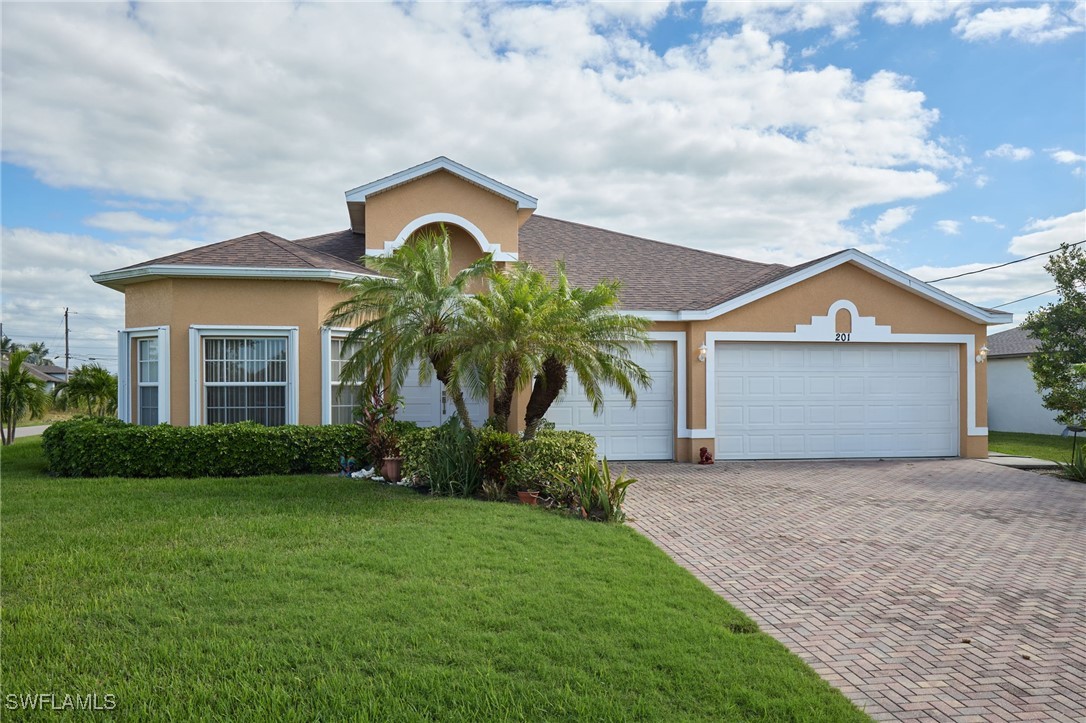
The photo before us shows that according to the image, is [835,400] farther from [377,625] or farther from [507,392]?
[377,625]

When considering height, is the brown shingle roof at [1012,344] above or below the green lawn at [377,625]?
above

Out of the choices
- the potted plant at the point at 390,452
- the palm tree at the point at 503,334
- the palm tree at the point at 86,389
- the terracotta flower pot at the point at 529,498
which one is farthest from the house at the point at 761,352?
the palm tree at the point at 86,389

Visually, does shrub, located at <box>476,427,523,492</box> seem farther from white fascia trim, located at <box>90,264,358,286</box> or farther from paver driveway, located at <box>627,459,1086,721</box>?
white fascia trim, located at <box>90,264,358,286</box>

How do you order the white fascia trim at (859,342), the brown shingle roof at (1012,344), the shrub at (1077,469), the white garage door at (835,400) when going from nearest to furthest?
the shrub at (1077,469), the white fascia trim at (859,342), the white garage door at (835,400), the brown shingle roof at (1012,344)

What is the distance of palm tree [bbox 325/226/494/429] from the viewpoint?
10.6 metres

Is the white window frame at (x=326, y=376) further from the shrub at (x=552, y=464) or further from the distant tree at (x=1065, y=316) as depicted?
the distant tree at (x=1065, y=316)

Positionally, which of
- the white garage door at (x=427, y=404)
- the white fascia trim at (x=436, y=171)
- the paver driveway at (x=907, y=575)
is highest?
the white fascia trim at (x=436, y=171)

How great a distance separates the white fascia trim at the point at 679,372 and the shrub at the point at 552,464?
480cm

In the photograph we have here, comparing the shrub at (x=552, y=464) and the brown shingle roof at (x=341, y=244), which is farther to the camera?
the brown shingle roof at (x=341, y=244)

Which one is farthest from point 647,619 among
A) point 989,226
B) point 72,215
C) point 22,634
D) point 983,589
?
point 989,226

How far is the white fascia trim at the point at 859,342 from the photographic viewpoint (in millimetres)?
15086

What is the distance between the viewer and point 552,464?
10344 millimetres

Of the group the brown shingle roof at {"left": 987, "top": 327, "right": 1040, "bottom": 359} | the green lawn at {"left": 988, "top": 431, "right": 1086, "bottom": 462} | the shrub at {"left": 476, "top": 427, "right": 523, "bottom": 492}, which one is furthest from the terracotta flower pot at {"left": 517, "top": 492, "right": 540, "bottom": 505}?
the brown shingle roof at {"left": 987, "top": 327, "right": 1040, "bottom": 359}

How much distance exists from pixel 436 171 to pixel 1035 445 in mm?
19023
